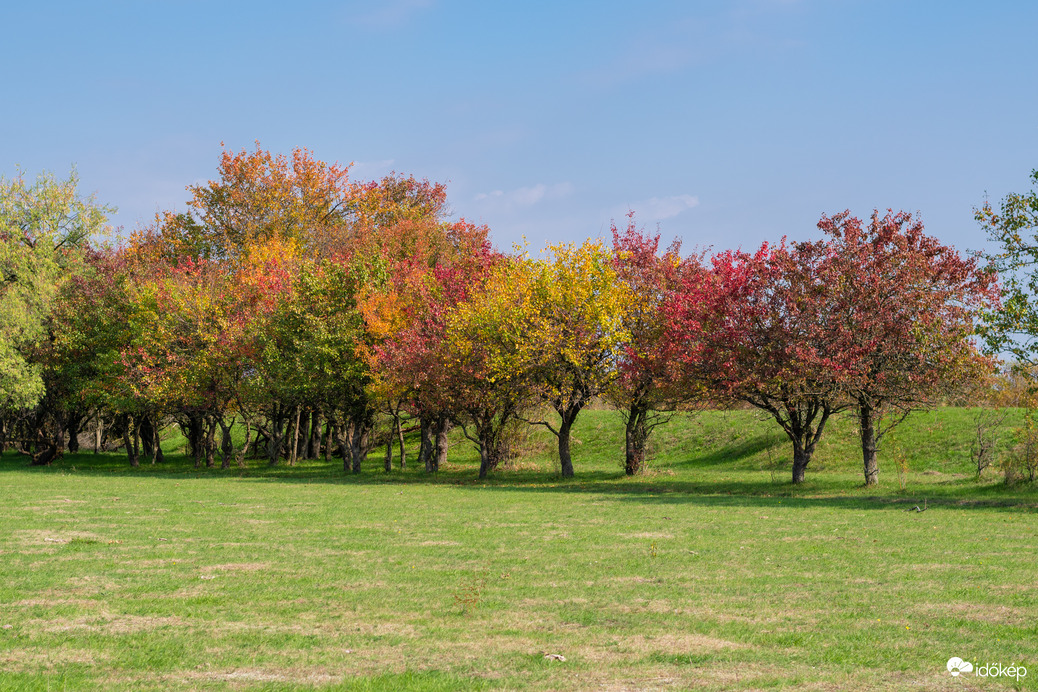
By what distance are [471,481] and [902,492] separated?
19.5 metres

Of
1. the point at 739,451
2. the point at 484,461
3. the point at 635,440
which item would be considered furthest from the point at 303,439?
the point at 739,451

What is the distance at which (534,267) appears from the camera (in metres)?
41.8

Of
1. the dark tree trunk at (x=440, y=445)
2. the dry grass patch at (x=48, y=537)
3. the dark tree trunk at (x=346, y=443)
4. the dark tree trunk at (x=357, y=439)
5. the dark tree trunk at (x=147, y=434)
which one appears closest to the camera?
the dry grass patch at (x=48, y=537)

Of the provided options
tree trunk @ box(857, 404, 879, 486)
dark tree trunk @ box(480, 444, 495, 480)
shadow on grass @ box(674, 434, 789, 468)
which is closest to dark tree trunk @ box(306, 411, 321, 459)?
dark tree trunk @ box(480, 444, 495, 480)

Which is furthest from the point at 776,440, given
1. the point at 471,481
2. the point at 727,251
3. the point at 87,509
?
the point at 87,509

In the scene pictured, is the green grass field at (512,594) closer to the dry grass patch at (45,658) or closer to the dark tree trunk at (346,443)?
the dry grass patch at (45,658)

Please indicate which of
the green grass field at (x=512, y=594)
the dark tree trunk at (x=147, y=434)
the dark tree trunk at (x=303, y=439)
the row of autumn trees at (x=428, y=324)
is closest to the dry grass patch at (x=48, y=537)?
the green grass field at (x=512, y=594)

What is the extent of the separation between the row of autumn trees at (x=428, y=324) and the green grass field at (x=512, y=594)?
25.5ft

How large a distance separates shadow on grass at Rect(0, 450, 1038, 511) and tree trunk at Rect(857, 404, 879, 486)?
25.5 inches

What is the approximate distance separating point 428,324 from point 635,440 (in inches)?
472

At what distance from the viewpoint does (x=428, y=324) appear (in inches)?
1706

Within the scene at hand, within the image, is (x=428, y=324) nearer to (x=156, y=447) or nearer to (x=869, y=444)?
(x=869, y=444)

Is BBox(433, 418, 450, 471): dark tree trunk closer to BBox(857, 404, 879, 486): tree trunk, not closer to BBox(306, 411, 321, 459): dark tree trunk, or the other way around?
BBox(306, 411, 321, 459): dark tree trunk

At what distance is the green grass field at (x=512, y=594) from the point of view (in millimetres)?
8656
